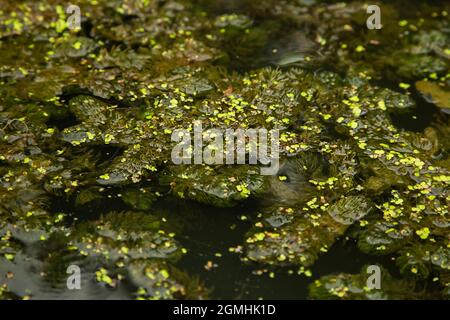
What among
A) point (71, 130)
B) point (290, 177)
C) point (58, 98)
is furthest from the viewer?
point (58, 98)

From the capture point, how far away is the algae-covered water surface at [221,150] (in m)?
3.35

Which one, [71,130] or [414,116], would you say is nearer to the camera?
[71,130]

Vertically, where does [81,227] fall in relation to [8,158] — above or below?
below

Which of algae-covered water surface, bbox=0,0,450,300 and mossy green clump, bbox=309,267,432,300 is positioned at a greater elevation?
algae-covered water surface, bbox=0,0,450,300

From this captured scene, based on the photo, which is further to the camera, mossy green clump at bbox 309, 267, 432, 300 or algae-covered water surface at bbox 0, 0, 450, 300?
algae-covered water surface at bbox 0, 0, 450, 300

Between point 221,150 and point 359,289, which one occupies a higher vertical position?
point 221,150

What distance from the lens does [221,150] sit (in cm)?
400

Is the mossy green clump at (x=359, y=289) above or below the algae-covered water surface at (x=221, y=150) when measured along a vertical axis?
below

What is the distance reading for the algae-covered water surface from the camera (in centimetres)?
335

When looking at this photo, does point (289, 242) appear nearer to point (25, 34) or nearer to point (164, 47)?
point (164, 47)

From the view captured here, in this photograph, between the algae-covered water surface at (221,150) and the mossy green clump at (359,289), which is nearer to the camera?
the mossy green clump at (359,289)

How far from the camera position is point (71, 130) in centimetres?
414
